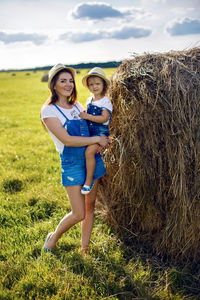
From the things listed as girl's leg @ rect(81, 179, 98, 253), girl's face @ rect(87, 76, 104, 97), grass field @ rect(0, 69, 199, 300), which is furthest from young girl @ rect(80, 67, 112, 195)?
grass field @ rect(0, 69, 199, 300)

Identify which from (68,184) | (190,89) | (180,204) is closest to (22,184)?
(68,184)

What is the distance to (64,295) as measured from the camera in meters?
2.90

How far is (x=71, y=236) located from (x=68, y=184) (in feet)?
3.68

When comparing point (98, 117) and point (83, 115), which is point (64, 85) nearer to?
point (83, 115)

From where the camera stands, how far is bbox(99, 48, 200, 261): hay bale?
3.15 meters

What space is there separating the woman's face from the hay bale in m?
0.70

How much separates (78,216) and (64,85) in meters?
1.59

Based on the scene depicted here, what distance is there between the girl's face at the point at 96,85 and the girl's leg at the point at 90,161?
0.71 meters

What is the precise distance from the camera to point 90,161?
3.27 m

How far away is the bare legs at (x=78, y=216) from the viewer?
11.0ft

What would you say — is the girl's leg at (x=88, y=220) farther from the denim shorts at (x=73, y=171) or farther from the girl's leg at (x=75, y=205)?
the denim shorts at (x=73, y=171)

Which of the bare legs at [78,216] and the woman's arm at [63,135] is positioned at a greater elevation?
the woman's arm at [63,135]

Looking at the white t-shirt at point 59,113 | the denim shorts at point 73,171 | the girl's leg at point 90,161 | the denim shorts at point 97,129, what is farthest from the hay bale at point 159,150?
the white t-shirt at point 59,113

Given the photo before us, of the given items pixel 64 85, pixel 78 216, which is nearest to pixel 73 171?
pixel 78 216
